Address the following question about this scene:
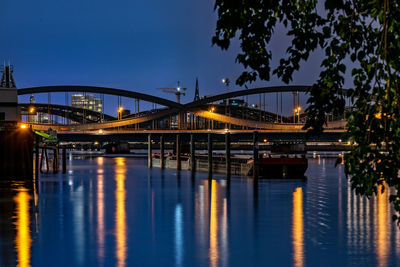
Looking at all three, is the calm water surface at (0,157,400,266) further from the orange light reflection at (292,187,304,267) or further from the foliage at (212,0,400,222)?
the foliage at (212,0,400,222)

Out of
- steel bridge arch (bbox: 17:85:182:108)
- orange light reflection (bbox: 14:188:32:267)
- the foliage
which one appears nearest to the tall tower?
orange light reflection (bbox: 14:188:32:267)

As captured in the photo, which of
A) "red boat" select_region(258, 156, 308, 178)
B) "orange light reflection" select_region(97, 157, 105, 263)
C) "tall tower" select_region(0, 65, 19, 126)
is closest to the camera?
"orange light reflection" select_region(97, 157, 105, 263)

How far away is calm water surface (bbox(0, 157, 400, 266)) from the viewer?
22203mm

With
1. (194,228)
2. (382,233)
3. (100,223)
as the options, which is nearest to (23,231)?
(100,223)

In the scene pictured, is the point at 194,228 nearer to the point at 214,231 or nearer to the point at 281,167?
the point at 214,231

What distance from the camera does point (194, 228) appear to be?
29.7 m

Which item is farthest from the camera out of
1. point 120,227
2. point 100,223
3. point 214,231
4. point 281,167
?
point 281,167

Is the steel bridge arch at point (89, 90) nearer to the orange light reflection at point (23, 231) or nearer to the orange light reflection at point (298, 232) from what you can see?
the orange light reflection at point (23, 231)

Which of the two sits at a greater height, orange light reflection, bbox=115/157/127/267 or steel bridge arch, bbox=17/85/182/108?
steel bridge arch, bbox=17/85/182/108

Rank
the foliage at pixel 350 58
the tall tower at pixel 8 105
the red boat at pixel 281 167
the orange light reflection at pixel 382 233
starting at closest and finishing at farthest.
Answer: the foliage at pixel 350 58, the orange light reflection at pixel 382 233, the tall tower at pixel 8 105, the red boat at pixel 281 167

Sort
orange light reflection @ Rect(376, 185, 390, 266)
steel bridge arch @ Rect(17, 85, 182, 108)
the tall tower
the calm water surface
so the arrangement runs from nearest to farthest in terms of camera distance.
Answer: the calm water surface
orange light reflection @ Rect(376, 185, 390, 266)
the tall tower
steel bridge arch @ Rect(17, 85, 182, 108)

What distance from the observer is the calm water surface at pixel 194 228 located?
874 inches

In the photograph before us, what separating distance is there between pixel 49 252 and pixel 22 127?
3232 centimetres

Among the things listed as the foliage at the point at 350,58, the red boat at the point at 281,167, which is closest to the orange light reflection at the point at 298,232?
the foliage at the point at 350,58
